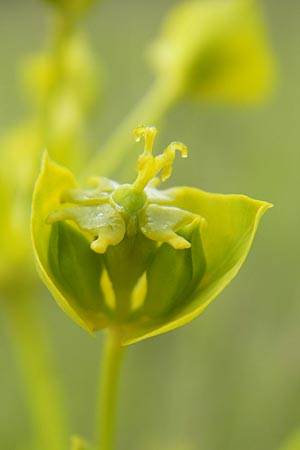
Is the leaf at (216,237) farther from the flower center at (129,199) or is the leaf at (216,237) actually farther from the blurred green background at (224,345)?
the blurred green background at (224,345)

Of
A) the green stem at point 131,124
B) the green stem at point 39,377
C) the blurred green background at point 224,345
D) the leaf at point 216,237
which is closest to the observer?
the leaf at point 216,237

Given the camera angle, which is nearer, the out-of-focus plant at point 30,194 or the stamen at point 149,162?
the stamen at point 149,162

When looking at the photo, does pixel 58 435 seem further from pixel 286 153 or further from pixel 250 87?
pixel 286 153

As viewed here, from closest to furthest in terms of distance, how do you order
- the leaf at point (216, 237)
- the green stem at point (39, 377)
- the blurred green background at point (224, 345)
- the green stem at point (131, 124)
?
the leaf at point (216, 237), the green stem at point (39, 377), the green stem at point (131, 124), the blurred green background at point (224, 345)

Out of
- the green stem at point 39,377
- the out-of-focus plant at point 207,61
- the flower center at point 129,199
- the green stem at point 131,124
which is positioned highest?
the out-of-focus plant at point 207,61

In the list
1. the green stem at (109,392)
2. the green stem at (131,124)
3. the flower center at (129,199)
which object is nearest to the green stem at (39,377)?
the green stem at (131,124)

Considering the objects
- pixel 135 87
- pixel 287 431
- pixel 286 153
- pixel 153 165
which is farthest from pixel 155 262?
pixel 135 87

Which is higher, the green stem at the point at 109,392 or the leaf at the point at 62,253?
the leaf at the point at 62,253
